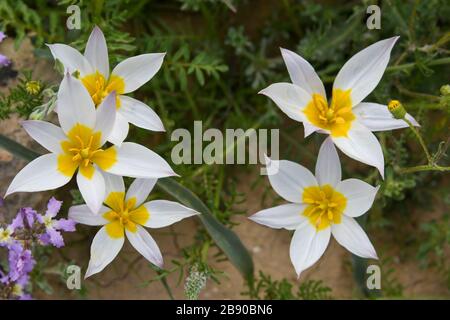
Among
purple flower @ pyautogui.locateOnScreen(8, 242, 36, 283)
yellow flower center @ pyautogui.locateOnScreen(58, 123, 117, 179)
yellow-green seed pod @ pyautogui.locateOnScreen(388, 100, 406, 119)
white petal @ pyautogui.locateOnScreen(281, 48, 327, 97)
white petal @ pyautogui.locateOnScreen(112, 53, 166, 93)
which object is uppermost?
white petal @ pyautogui.locateOnScreen(112, 53, 166, 93)

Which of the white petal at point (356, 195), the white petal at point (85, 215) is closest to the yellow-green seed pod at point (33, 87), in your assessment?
the white petal at point (85, 215)

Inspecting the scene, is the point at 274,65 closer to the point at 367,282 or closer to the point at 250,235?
the point at 250,235

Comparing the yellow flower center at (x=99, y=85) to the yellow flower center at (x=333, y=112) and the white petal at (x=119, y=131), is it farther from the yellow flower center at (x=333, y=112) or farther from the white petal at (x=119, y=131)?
the yellow flower center at (x=333, y=112)

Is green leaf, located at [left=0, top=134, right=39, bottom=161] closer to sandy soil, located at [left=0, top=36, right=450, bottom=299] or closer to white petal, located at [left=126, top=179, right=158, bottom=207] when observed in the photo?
white petal, located at [left=126, top=179, right=158, bottom=207]

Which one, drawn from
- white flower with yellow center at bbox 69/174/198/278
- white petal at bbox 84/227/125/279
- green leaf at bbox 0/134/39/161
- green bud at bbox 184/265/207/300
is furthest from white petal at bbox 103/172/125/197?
green bud at bbox 184/265/207/300

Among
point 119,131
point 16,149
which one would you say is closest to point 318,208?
point 119,131

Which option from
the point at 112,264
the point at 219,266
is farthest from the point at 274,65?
the point at 112,264
